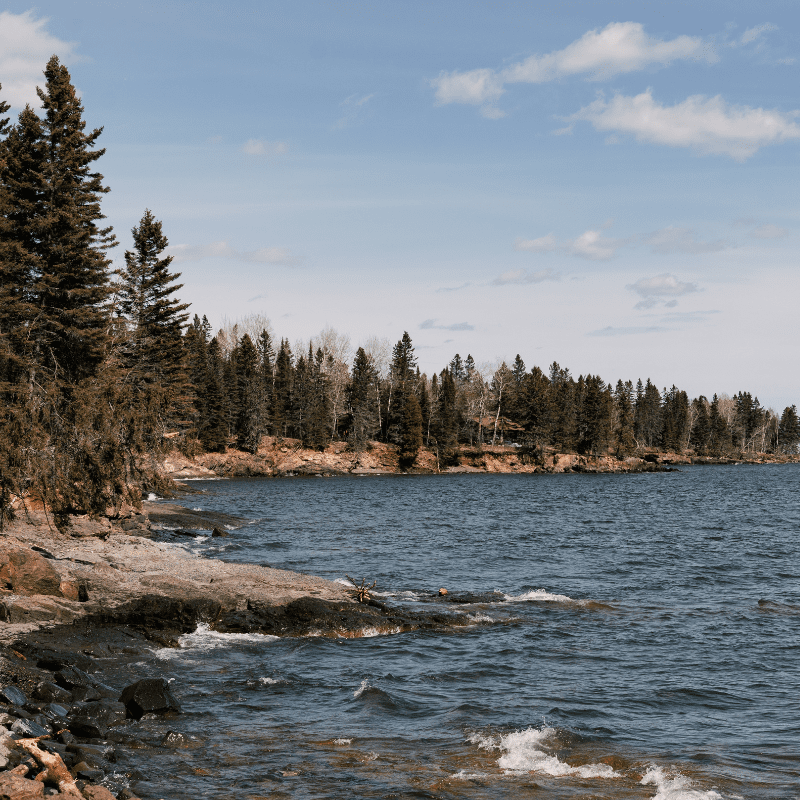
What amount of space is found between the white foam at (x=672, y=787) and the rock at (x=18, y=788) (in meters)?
9.35

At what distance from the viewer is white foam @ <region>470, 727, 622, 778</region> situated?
43.2 feet

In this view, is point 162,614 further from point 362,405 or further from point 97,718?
point 362,405

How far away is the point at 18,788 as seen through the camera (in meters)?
9.55

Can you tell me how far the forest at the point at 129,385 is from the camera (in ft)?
90.2

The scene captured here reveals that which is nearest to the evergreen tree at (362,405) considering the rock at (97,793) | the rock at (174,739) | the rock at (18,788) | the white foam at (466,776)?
the rock at (174,739)

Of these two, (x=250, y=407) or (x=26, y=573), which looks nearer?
(x=26, y=573)

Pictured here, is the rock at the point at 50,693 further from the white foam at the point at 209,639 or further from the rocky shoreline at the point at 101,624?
the white foam at the point at 209,639

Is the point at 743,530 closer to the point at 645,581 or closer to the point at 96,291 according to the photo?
the point at 645,581

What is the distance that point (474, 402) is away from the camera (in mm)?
133375

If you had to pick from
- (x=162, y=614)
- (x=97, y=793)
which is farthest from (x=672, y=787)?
(x=162, y=614)

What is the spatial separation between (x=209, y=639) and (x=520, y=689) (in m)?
8.90

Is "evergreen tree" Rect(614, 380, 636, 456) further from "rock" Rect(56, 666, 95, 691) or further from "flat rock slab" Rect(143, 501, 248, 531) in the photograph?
"rock" Rect(56, 666, 95, 691)

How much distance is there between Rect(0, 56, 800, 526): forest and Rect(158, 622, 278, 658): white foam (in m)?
8.49

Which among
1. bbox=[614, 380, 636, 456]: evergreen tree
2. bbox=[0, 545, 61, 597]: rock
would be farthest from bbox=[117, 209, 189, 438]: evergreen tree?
bbox=[614, 380, 636, 456]: evergreen tree
